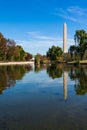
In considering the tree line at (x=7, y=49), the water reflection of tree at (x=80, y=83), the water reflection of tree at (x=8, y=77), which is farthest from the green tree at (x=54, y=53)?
the water reflection of tree at (x=80, y=83)

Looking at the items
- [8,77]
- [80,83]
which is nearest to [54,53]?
[8,77]

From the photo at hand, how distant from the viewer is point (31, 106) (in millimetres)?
10195

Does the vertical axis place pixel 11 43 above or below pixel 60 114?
above

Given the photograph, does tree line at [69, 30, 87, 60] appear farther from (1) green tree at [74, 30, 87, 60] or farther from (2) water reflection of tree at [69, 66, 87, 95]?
(2) water reflection of tree at [69, 66, 87, 95]

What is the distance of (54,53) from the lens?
126 m

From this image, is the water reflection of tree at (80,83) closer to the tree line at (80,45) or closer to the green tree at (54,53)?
the tree line at (80,45)

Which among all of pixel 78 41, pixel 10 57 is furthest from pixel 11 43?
pixel 78 41

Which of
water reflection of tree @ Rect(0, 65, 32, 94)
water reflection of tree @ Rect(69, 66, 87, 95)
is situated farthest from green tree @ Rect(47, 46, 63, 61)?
water reflection of tree @ Rect(69, 66, 87, 95)

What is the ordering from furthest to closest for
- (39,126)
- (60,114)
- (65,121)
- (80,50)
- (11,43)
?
(11,43), (80,50), (60,114), (65,121), (39,126)

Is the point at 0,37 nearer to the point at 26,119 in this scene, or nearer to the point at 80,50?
the point at 80,50

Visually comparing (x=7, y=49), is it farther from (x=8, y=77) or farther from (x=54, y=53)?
(x=8, y=77)

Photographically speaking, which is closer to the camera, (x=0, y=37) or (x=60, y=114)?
(x=60, y=114)

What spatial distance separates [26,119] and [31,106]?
84.3 inches

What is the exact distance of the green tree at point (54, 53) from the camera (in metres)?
123
